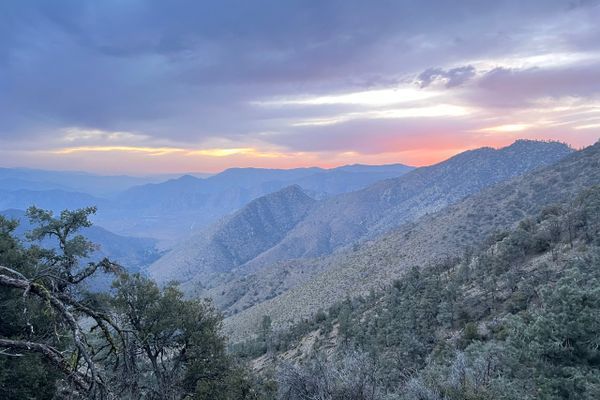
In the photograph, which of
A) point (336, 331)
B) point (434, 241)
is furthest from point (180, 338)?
point (434, 241)

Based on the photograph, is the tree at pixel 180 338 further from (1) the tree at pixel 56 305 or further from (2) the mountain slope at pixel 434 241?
(2) the mountain slope at pixel 434 241

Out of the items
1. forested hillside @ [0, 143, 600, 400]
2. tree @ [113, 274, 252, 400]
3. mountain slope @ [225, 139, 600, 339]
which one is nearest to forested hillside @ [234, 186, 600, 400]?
forested hillside @ [0, 143, 600, 400]

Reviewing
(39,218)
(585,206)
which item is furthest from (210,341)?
(585,206)

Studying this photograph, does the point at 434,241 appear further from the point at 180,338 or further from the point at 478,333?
the point at 180,338

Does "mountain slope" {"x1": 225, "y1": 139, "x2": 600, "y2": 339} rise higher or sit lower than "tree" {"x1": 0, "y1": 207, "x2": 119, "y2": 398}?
lower

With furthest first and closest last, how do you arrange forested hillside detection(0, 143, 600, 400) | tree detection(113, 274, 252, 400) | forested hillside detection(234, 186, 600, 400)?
tree detection(113, 274, 252, 400) < forested hillside detection(234, 186, 600, 400) < forested hillside detection(0, 143, 600, 400)

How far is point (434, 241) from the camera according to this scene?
234 ft

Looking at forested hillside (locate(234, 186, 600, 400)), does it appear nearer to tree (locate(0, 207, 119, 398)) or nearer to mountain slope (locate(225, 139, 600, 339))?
tree (locate(0, 207, 119, 398))

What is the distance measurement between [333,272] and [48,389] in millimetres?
69969

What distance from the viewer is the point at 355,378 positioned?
1163 centimetres

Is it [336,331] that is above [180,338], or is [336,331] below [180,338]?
below

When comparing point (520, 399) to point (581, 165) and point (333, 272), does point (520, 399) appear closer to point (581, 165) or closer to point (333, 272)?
point (333, 272)

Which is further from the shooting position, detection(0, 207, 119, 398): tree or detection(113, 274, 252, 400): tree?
detection(113, 274, 252, 400): tree

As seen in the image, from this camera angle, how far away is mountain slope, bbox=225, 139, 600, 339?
2584 inches
